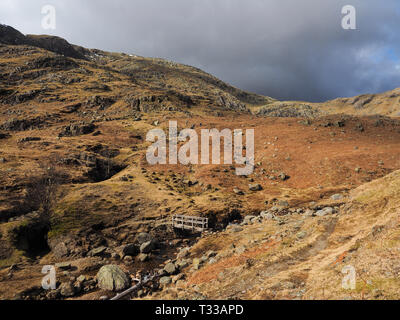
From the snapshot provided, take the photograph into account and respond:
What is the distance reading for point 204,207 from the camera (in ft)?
99.1

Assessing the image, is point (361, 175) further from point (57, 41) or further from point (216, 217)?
point (57, 41)

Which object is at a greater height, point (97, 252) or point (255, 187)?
point (255, 187)

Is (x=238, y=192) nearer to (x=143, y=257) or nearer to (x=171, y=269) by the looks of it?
(x=143, y=257)

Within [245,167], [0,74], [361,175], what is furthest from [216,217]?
[0,74]

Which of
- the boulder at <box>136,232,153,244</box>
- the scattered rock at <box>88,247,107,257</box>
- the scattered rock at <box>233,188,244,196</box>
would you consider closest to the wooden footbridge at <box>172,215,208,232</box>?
the boulder at <box>136,232,153,244</box>

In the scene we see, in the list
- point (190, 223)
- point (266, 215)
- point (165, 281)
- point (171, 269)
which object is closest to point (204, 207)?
point (190, 223)

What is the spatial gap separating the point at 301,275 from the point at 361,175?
96.1ft

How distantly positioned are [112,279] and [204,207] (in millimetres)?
14896

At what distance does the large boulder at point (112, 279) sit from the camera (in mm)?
17000

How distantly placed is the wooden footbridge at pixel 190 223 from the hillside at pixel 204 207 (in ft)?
3.32

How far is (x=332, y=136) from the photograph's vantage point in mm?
47594

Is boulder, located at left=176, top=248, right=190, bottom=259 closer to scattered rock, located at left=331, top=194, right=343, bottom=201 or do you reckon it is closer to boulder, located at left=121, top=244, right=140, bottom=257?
boulder, located at left=121, top=244, right=140, bottom=257

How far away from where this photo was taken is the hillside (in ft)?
45.0

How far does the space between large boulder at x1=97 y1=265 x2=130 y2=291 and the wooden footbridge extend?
950cm
